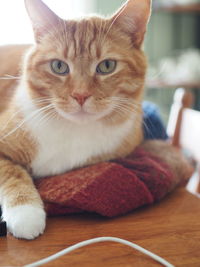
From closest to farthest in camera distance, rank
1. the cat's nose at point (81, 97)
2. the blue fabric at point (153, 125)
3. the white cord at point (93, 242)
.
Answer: the white cord at point (93, 242)
the cat's nose at point (81, 97)
the blue fabric at point (153, 125)

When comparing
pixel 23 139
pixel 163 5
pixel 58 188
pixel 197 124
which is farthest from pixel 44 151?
pixel 163 5

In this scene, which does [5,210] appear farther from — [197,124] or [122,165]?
[197,124]

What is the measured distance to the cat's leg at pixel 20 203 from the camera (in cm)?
65

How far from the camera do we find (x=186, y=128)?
1265 millimetres

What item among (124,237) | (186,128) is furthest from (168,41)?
(124,237)

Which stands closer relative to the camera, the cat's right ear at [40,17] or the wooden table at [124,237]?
the wooden table at [124,237]

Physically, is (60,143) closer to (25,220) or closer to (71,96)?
(71,96)

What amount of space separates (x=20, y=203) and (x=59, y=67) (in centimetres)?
38

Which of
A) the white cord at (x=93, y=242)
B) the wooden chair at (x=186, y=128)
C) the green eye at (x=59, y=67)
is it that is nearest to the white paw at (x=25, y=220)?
the white cord at (x=93, y=242)

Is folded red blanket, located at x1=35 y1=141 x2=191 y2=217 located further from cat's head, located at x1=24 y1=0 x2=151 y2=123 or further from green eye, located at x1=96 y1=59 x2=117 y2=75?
green eye, located at x1=96 y1=59 x2=117 y2=75

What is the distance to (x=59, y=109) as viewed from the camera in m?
0.83

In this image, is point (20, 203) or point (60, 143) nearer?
point (20, 203)

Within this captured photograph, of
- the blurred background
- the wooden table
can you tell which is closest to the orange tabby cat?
the wooden table

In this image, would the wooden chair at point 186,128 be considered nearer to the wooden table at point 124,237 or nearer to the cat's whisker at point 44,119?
the wooden table at point 124,237
